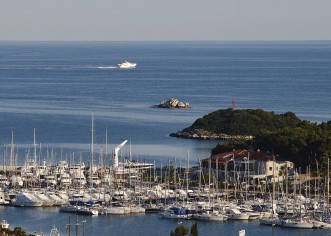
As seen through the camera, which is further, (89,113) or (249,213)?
(89,113)

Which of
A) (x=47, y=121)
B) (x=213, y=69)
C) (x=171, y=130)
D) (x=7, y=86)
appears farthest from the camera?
(x=213, y=69)

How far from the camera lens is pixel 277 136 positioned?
161ft

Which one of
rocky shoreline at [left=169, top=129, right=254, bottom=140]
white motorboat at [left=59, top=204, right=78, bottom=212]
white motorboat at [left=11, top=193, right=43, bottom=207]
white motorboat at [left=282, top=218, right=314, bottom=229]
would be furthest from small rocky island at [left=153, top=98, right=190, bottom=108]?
white motorboat at [left=282, top=218, right=314, bottom=229]

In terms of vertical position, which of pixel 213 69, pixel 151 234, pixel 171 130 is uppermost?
pixel 213 69

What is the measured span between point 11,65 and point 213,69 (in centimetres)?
3061

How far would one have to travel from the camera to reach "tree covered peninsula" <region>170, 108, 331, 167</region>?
47531mm

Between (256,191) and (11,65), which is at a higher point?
(11,65)

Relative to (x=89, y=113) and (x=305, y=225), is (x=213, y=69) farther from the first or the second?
(x=305, y=225)

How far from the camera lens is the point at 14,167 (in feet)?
162

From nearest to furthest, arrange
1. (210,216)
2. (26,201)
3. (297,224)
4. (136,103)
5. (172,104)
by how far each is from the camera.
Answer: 1. (297,224)
2. (210,216)
3. (26,201)
4. (172,104)
5. (136,103)

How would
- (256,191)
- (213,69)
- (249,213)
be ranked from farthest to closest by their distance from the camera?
(213,69) → (256,191) → (249,213)

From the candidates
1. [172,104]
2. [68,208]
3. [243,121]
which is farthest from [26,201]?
[172,104]

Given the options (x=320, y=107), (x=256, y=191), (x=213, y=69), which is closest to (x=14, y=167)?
(x=256, y=191)

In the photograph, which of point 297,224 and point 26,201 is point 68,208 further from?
point 297,224
